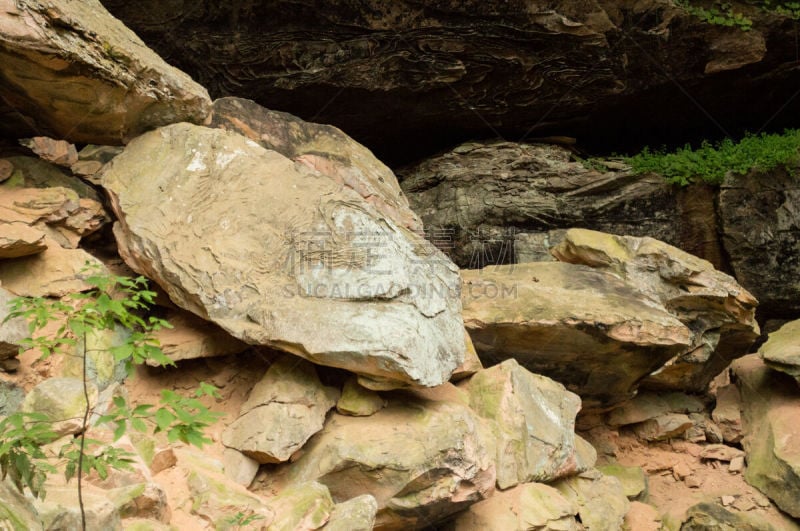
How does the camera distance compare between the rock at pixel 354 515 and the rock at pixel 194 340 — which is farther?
the rock at pixel 194 340

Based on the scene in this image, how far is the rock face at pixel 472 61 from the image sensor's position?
8898 millimetres

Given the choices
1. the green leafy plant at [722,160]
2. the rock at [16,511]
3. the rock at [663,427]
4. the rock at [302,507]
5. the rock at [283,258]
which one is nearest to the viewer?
the rock at [16,511]

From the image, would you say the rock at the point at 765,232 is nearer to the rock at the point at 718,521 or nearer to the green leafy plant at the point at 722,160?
the green leafy plant at the point at 722,160

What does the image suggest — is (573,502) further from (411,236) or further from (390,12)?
(390,12)

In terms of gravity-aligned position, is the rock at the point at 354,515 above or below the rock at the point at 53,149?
below

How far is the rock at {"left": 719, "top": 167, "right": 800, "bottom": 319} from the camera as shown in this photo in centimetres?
936

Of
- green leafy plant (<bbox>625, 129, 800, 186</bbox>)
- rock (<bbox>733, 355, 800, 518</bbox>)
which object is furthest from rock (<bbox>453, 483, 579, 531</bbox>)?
green leafy plant (<bbox>625, 129, 800, 186</bbox>)

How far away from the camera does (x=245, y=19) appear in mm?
8820

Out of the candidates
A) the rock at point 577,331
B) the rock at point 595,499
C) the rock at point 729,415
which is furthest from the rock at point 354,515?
the rock at point 729,415

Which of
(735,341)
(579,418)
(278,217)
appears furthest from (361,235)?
(735,341)

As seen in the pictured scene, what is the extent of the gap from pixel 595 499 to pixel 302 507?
10.6 feet

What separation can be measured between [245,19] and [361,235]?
5029 millimetres

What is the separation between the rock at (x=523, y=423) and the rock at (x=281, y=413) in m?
1.43

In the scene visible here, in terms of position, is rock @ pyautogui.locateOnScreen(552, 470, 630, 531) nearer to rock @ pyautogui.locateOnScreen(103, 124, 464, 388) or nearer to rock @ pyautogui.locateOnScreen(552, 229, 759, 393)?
rock @ pyautogui.locateOnScreen(103, 124, 464, 388)
